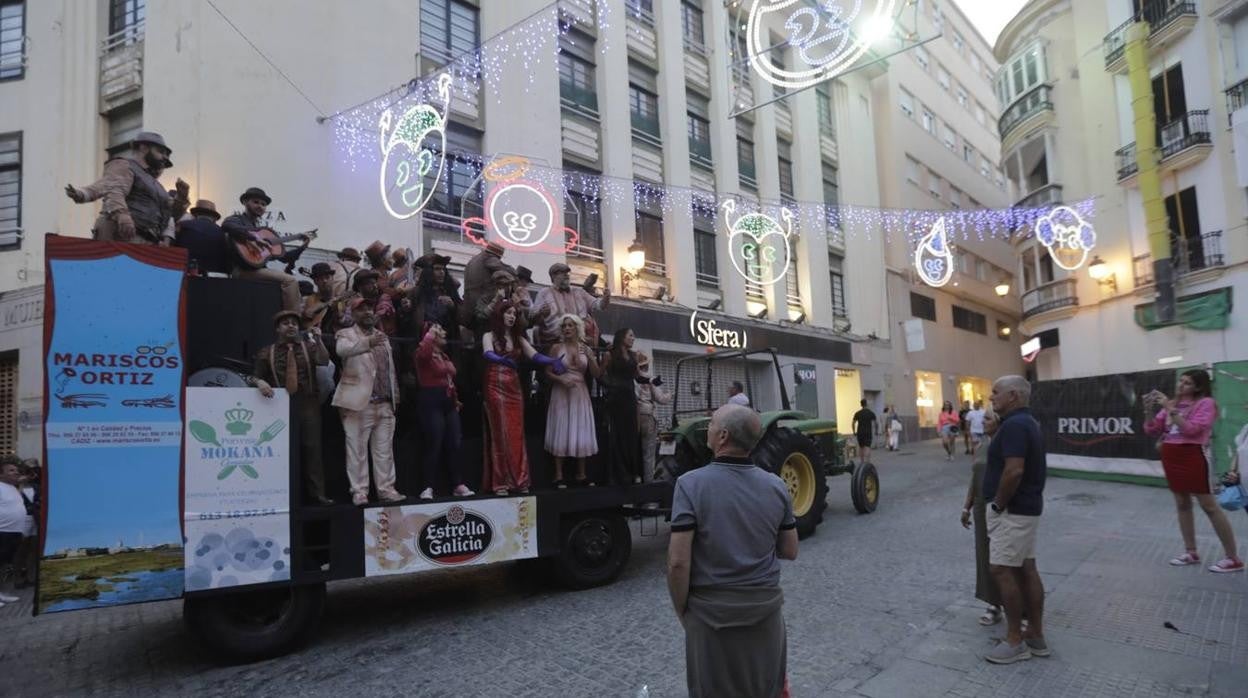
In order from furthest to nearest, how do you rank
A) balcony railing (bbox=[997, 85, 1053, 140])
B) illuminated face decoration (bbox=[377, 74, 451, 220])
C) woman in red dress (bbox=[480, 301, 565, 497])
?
balcony railing (bbox=[997, 85, 1053, 140])
illuminated face decoration (bbox=[377, 74, 451, 220])
woman in red dress (bbox=[480, 301, 565, 497])

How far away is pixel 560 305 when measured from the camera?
711 centimetres

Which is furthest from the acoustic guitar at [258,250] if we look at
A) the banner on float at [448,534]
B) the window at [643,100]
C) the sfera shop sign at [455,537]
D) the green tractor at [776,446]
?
the window at [643,100]

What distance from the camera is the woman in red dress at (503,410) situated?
6.00 m

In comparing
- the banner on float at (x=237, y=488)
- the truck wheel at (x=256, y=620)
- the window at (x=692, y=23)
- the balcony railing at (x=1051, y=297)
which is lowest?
the truck wheel at (x=256, y=620)

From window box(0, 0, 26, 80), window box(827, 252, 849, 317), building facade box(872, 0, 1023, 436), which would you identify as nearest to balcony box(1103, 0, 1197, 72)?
building facade box(872, 0, 1023, 436)

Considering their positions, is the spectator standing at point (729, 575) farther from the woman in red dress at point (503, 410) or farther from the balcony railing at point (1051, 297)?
the balcony railing at point (1051, 297)

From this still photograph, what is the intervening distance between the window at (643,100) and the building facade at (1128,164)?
548 inches

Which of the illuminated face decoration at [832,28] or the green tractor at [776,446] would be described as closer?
the green tractor at [776,446]

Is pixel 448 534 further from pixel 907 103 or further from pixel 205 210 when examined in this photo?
pixel 907 103

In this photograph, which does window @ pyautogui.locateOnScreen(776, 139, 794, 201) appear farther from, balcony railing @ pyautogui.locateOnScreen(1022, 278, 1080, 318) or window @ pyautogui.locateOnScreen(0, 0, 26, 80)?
window @ pyautogui.locateOnScreen(0, 0, 26, 80)

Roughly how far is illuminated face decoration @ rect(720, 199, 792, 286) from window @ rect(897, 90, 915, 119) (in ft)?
39.0

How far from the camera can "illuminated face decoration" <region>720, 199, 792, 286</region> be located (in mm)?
18359

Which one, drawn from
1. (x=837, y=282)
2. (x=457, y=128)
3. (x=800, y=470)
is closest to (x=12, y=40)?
(x=457, y=128)

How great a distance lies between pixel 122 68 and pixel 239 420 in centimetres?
1073
